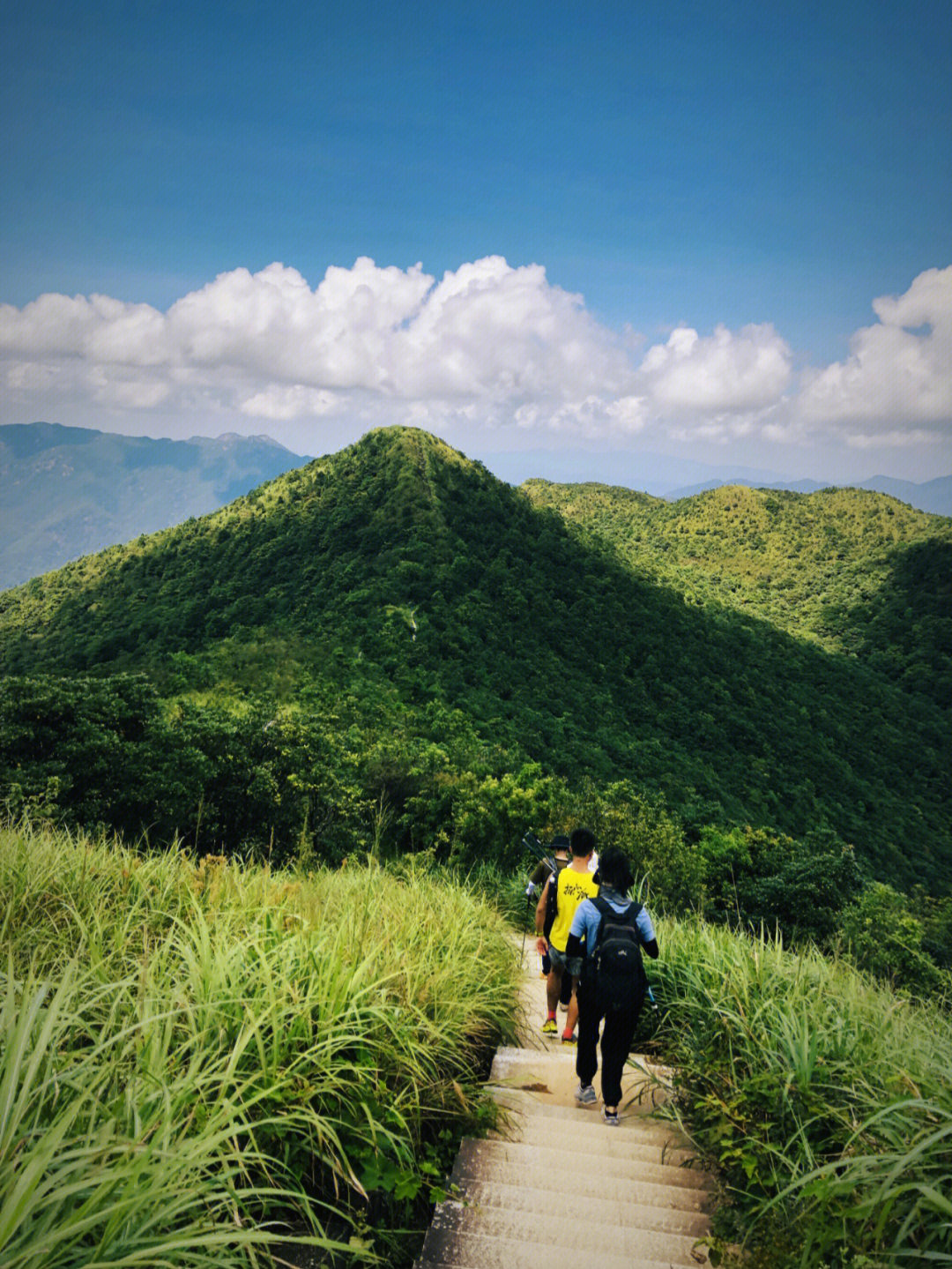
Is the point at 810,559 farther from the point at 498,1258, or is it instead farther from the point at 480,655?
the point at 498,1258

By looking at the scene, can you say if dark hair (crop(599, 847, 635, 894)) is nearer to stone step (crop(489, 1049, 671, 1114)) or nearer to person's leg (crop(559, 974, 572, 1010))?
stone step (crop(489, 1049, 671, 1114))

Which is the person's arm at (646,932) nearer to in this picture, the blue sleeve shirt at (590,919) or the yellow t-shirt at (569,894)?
the blue sleeve shirt at (590,919)

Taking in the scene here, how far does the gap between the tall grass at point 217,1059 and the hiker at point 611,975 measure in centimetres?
47

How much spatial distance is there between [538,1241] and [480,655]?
3867 cm

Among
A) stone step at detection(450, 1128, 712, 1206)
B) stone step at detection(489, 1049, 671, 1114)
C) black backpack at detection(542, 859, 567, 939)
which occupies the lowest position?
stone step at detection(489, 1049, 671, 1114)

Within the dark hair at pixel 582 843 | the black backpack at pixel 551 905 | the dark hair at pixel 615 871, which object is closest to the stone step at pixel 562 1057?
the black backpack at pixel 551 905

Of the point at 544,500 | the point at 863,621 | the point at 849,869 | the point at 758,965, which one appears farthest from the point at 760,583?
the point at 758,965

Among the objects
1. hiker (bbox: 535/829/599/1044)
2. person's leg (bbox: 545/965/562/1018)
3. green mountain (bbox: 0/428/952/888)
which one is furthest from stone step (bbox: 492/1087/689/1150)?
green mountain (bbox: 0/428/952/888)

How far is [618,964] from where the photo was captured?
10.3 ft

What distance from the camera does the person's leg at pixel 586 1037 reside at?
3240 mm

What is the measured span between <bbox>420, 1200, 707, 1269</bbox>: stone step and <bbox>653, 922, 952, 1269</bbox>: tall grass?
218mm

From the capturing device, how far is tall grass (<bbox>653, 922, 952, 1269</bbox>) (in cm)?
188

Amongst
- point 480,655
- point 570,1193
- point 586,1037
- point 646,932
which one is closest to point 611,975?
point 646,932

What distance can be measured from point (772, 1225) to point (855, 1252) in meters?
0.27
